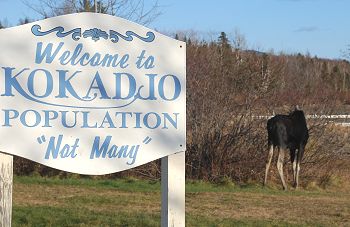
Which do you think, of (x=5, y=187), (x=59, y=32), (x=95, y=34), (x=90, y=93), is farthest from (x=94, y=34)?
(x=5, y=187)

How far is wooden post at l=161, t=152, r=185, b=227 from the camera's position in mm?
6246

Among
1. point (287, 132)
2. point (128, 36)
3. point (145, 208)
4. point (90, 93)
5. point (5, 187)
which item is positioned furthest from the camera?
point (287, 132)

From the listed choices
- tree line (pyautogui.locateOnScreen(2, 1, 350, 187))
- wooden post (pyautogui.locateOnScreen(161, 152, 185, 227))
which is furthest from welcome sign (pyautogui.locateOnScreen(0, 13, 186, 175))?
tree line (pyautogui.locateOnScreen(2, 1, 350, 187))

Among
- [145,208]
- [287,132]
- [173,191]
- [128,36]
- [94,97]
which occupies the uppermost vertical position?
[128,36]

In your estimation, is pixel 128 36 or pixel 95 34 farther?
pixel 128 36

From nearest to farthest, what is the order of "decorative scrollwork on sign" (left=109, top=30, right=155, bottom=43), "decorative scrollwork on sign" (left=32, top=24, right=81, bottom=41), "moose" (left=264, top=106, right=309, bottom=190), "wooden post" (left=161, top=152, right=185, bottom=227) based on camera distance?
"decorative scrollwork on sign" (left=32, top=24, right=81, bottom=41) < "decorative scrollwork on sign" (left=109, top=30, right=155, bottom=43) < "wooden post" (left=161, top=152, right=185, bottom=227) < "moose" (left=264, top=106, right=309, bottom=190)

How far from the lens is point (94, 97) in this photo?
6.04 meters

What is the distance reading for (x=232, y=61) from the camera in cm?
2178

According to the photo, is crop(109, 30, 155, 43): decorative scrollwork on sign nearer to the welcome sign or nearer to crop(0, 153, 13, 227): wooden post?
the welcome sign

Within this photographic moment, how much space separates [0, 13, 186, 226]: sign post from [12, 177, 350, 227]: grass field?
3.16 metres

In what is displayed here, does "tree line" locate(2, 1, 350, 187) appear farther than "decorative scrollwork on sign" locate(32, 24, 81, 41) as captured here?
Yes

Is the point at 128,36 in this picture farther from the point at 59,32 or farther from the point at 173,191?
the point at 173,191

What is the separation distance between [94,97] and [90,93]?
5 cm

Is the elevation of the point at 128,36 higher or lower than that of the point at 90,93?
higher
